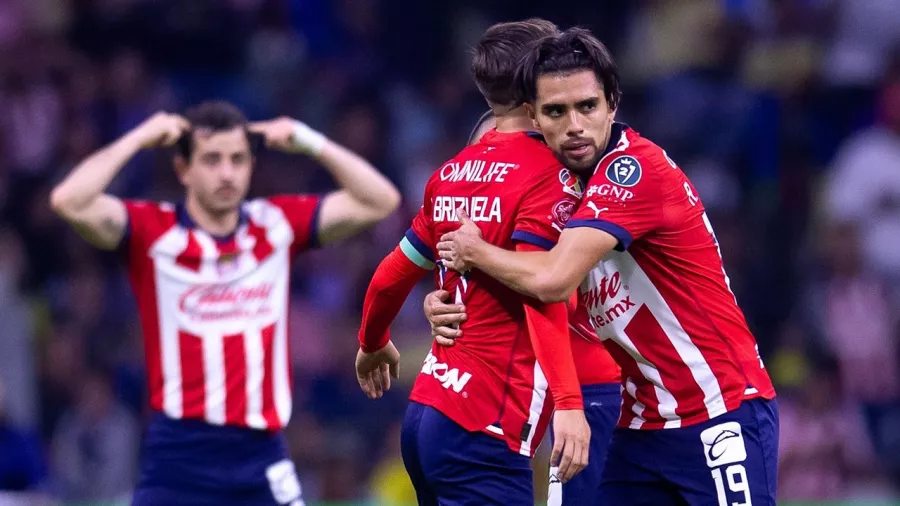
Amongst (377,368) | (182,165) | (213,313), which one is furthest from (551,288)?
(182,165)

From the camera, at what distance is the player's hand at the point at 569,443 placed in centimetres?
400

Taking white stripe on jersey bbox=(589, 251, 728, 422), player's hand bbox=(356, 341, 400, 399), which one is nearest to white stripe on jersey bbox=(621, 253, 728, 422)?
white stripe on jersey bbox=(589, 251, 728, 422)

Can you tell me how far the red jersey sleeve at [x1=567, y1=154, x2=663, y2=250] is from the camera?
4195 millimetres

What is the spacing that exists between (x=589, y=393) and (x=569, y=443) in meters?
0.78

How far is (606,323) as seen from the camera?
454cm

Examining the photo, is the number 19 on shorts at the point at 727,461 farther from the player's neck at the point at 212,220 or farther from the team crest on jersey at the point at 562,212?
the player's neck at the point at 212,220

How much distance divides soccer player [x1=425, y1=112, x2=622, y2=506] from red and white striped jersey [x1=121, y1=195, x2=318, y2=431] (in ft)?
5.72

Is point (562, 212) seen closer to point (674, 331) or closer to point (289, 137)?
point (674, 331)

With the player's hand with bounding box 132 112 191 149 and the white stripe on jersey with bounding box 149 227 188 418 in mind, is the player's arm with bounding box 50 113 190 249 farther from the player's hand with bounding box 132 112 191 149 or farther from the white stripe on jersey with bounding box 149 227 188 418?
the white stripe on jersey with bounding box 149 227 188 418

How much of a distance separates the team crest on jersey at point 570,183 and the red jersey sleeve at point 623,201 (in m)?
0.06

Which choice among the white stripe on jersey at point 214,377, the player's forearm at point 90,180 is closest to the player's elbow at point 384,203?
the white stripe on jersey at point 214,377

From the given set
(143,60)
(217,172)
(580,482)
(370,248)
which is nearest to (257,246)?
(217,172)

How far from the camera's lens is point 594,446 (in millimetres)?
4707

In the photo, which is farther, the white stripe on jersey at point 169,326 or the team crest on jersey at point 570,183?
the white stripe on jersey at point 169,326
